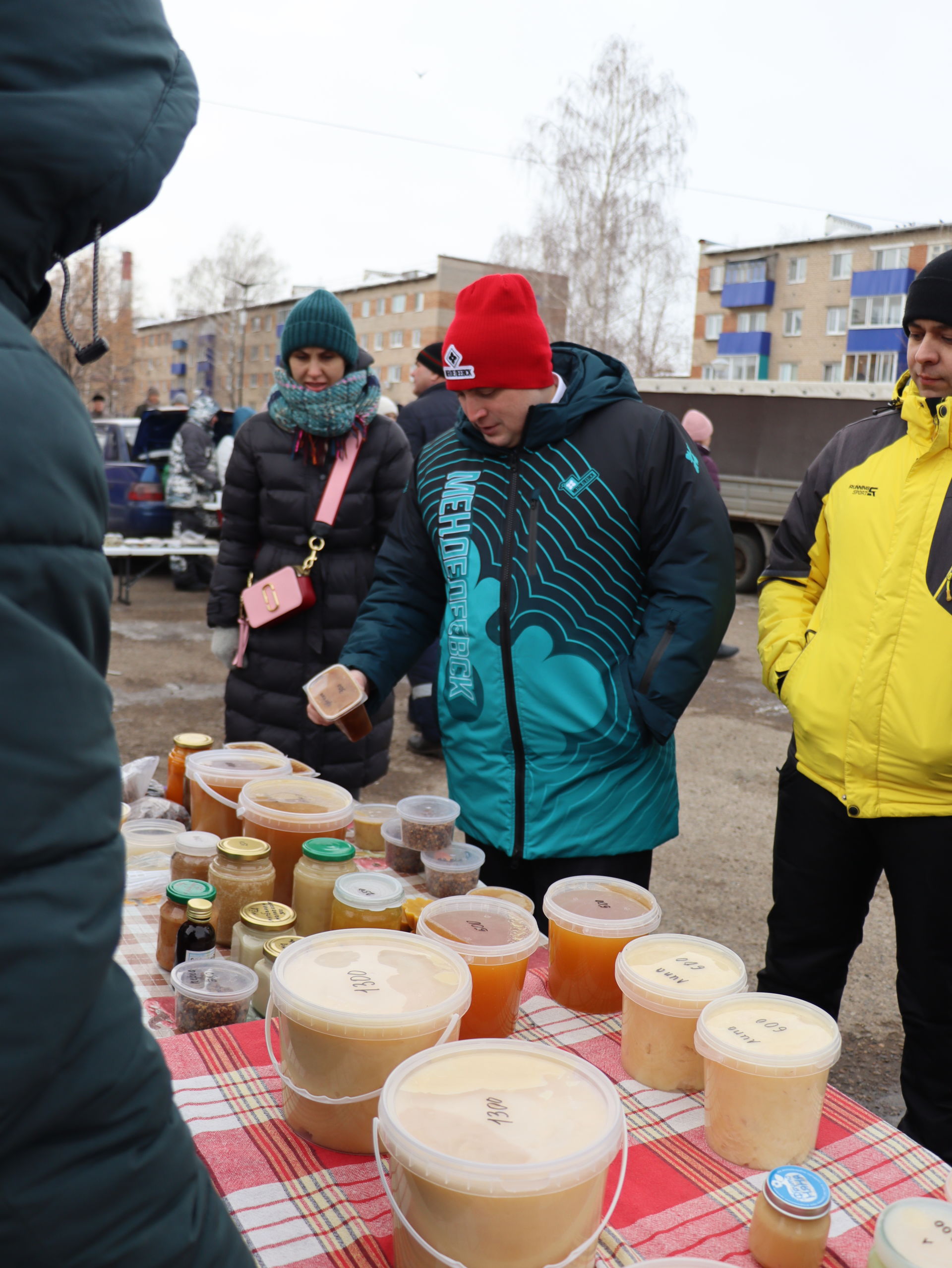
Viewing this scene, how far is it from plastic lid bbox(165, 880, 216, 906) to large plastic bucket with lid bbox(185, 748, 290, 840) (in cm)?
37

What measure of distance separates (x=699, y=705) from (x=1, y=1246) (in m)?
7.75

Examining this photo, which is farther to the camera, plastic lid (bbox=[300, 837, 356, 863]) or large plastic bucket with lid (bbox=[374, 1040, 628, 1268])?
plastic lid (bbox=[300, 837, 356, 863])

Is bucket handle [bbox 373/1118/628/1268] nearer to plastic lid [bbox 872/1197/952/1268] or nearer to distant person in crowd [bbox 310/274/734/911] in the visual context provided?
plastic lid [bbox 872/1197/952/1268]

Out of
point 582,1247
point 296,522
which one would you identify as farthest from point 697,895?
point 582,1247

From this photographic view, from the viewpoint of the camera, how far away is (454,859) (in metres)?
2.11

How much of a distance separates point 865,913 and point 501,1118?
1791 mm

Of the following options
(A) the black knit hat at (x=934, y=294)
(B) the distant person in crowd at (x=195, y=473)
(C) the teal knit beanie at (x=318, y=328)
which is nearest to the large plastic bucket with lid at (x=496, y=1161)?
(A) the black knit hat at (x=934, y=294)

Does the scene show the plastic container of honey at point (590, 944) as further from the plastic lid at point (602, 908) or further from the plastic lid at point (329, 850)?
the plastic lid at point (329, 850)

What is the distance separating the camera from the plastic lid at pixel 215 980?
1588 millimetres

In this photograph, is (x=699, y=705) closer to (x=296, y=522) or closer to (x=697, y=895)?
(x=697, y=895)

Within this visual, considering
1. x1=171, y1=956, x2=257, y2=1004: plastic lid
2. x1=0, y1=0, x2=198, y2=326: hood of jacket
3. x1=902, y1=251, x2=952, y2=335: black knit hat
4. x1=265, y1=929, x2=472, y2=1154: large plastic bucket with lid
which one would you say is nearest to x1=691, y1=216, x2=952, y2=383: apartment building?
x1=902, y1=251, x2=952, y2=335: black knit hat

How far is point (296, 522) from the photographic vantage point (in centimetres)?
367

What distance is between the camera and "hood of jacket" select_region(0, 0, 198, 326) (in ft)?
2.39

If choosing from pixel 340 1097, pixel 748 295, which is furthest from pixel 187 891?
pixel 748 295
